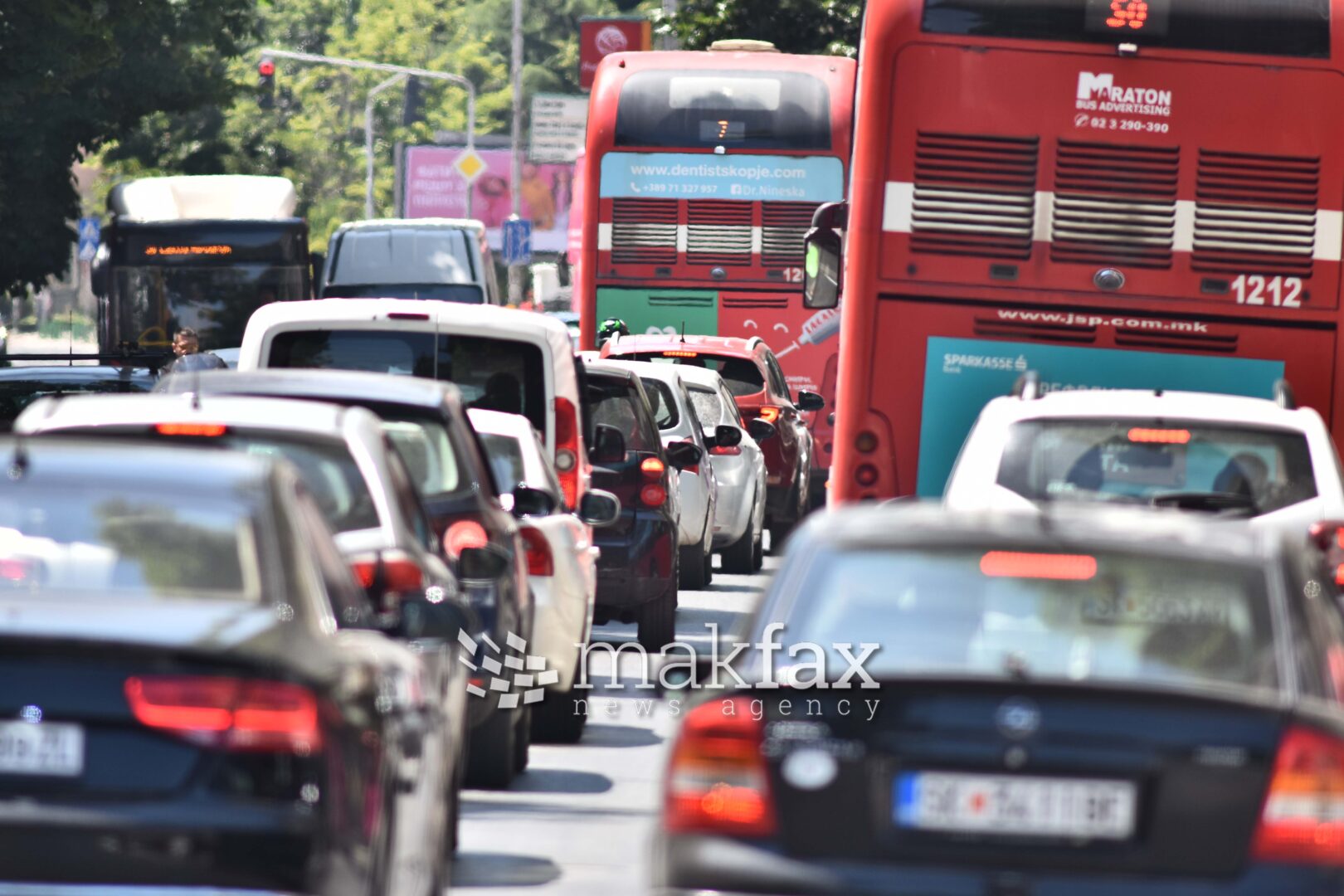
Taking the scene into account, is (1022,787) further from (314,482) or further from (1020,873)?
(314,482)

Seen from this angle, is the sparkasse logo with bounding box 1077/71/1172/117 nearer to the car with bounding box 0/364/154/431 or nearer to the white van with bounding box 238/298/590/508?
the white van with bounding box 238/298/590/508

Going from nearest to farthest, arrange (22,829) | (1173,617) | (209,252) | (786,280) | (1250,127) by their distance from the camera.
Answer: (22,829) → (1173,617) → (1250,127) → (786,280) → (209,252)

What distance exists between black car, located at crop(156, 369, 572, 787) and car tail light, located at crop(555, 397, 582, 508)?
2893 mm

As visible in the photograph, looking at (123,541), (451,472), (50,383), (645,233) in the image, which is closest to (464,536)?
→ (451,472)

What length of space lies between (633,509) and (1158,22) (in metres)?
3.98

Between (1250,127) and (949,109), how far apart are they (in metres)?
1.52

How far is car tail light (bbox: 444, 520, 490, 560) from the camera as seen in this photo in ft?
33.7

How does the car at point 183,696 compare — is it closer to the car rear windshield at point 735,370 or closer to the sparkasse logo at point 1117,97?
the sparkasse logo at point 1117,97

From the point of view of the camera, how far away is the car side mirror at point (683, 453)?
1905 centimetres

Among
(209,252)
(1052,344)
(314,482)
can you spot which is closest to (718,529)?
(1052,344)

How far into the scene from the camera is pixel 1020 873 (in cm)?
596

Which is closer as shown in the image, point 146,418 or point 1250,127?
point 146,418

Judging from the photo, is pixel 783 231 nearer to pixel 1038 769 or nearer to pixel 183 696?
pixel 1038 769

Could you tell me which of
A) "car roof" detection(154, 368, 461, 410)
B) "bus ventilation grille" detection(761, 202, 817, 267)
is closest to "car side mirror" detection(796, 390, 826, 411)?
"bus ventilation grille" detection(761, 202, 817, 267)
